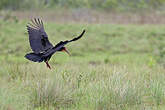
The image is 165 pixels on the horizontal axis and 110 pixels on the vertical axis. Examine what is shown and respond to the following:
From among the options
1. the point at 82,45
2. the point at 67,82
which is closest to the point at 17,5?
the point at 82,45

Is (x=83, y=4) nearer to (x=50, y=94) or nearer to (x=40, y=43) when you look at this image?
(x=40, y=43)

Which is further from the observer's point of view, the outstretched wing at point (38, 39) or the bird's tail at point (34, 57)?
the outstretched wing at point (38, 39)

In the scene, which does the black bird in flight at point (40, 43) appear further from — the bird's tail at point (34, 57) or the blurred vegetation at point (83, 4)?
the blurred vegetation at point (83, 4)

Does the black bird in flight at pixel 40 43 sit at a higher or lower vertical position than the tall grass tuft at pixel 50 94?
higher

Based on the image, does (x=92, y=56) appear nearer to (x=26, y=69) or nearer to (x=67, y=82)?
(x=26, y=69)

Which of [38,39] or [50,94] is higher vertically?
[38,39]

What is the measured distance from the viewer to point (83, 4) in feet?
81.2

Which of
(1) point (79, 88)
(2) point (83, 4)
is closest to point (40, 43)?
(1) point (79, 88)

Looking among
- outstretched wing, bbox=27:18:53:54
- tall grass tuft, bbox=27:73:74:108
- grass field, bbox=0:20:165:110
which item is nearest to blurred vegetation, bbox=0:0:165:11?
grass field, bbox=0:20:165:110

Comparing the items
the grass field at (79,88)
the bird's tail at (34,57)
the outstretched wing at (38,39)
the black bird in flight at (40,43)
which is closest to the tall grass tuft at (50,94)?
the grass field at (79,88)

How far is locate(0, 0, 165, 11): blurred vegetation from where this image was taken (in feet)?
77.5

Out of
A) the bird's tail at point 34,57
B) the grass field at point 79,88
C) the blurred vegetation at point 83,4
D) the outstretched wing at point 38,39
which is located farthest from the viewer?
the blurred vegetation at point 83,4

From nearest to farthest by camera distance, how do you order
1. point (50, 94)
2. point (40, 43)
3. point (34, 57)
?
1. point (50, 94)
2. point (34, 57)
3. point (40, 43)

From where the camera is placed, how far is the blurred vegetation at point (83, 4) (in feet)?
77.5
